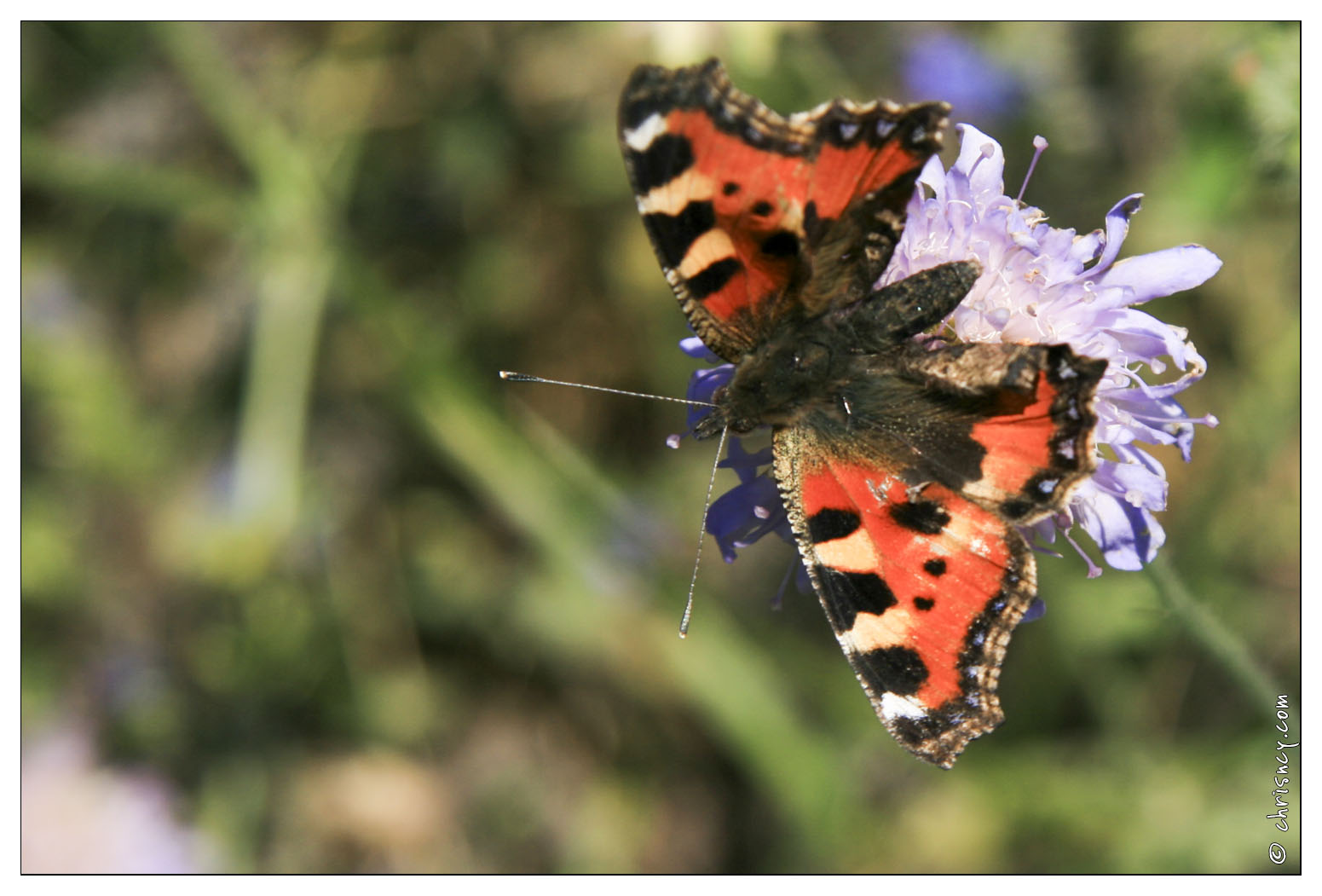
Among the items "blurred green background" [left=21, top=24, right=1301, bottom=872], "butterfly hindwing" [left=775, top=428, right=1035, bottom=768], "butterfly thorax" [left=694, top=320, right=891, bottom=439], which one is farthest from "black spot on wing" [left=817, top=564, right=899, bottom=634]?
"blurred green background" [left=21, top=24, right=1301, bottom=872]

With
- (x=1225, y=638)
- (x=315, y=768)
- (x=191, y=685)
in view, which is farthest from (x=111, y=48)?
(x=1225, y=638)

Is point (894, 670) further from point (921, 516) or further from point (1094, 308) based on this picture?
point (1094, 308)

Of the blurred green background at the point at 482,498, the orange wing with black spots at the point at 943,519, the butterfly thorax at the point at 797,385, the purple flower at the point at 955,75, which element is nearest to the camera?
the orange wing with black spots at the point at 943,519

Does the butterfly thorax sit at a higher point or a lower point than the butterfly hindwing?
higher

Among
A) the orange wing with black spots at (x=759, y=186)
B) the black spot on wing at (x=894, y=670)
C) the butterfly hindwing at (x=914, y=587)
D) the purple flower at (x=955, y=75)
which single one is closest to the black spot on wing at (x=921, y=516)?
the butterfly hindwing at (x=914, y=587)

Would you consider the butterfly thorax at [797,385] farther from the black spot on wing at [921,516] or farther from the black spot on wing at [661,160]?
the black spot on wing at [661,160]

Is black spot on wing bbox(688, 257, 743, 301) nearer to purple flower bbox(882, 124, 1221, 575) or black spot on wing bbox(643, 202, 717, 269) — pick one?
black spot on wing bbox(643, 202, 717, 269)
